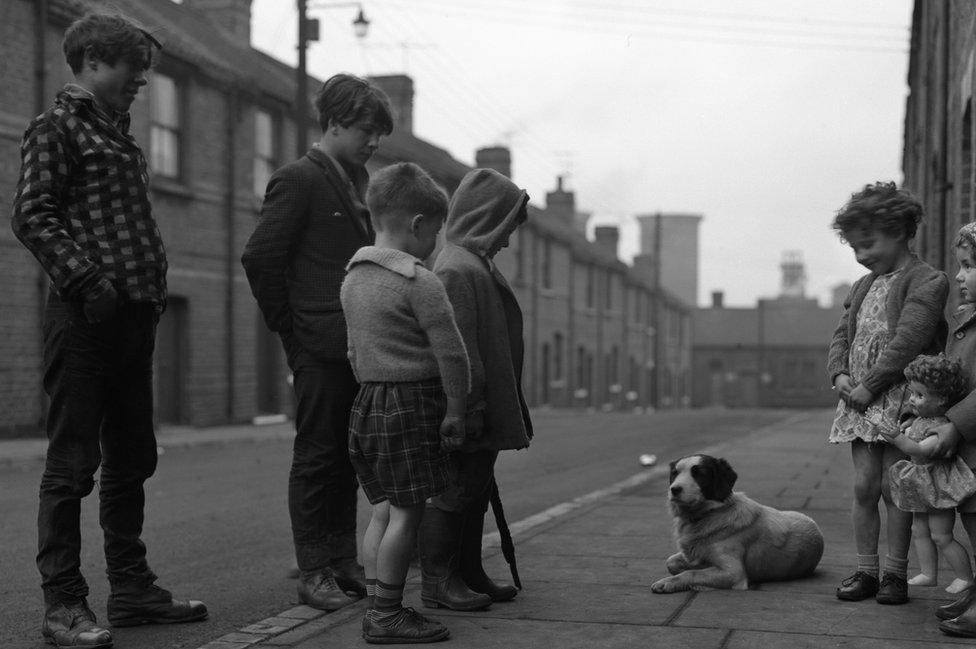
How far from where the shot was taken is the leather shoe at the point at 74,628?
4406 mm

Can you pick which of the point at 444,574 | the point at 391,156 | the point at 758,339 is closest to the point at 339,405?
the point at 444,574

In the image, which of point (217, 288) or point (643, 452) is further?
point (217, 288)

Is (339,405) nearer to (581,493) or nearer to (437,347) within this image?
(437,347)

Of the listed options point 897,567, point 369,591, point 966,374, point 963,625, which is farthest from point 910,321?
point 369,591

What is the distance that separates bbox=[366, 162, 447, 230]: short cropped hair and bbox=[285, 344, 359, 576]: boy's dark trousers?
3.07ft

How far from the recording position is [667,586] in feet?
17.8

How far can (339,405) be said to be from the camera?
211 inches

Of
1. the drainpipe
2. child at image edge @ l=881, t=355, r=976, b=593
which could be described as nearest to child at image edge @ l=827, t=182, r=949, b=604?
child at image edge @ l=881, t=355, r=976, b=593

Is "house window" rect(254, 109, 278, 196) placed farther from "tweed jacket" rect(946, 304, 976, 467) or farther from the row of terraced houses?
"tweed jacket" rect(946, 304, 976, 467)

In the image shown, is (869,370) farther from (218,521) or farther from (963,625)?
(218,521)

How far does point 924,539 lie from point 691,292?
84.6m

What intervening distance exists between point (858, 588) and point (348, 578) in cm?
222

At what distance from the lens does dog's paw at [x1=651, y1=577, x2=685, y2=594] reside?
5.41 meters

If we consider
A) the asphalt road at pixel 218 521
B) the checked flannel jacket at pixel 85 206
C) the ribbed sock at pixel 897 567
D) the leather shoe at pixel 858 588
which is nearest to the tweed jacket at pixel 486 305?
the checked flannel jacket at pixel 85 206
